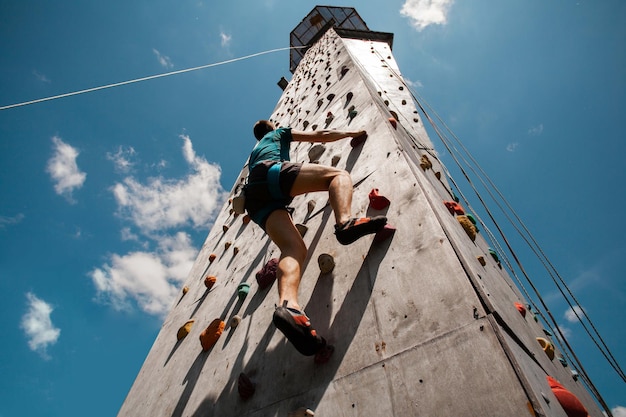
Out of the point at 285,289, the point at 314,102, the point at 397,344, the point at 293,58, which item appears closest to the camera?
the point at 397,344

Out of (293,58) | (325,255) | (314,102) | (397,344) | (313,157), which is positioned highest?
(293,58)

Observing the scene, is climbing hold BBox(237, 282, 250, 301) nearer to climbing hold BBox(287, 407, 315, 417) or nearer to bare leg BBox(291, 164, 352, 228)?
bare leg BBox(291, 164, 352, 228)

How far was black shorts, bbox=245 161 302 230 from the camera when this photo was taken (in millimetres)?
1359

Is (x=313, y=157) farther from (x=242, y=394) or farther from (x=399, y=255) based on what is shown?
(x=242, y=394)

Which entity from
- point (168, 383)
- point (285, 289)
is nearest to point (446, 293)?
point (285, 289)

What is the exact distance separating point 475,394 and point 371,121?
164 centimetres

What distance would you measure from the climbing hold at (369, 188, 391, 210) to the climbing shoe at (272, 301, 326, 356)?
58cm

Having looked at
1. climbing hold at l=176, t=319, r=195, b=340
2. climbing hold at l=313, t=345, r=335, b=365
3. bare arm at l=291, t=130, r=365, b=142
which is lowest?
climbing hold at l=313, t=345, r=335, b=365

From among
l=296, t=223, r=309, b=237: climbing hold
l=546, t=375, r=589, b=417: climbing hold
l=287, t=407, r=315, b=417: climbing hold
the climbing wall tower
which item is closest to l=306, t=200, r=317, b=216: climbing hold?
the climbing wall tower

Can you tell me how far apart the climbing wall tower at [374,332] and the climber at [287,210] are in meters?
0.14

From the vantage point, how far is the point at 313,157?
243 cm

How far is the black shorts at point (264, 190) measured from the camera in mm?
1359

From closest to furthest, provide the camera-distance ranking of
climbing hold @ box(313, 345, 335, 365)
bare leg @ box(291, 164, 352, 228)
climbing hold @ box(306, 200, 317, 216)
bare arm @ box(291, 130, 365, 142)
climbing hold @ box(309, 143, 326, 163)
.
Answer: climbing hold @ box(313, 345, 335, 365) < bare leg @ box(291, 164, 352, 228) < bare arm @ box(291, 130, 365, 142) < climbing hold @ box(306, 200, 317, 216) < climbing hold @ box(309, 143, 326, 163)

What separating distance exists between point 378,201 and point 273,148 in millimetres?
614
